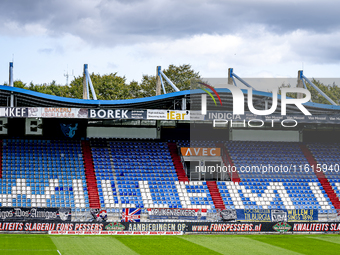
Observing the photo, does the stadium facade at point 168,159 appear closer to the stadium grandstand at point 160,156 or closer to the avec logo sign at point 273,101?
the stadium grandstand at point 160,156

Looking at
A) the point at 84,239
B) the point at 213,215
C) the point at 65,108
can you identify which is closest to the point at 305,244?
the point at 213,215

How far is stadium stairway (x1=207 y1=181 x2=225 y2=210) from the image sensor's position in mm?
34688

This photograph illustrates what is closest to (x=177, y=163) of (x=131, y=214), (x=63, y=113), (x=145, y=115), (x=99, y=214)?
(x=145, y=115)

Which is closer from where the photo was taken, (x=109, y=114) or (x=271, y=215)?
(x=271, y=215)

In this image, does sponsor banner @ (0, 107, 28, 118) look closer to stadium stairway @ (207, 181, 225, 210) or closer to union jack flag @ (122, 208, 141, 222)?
union jack flag @ (122, 208, 141, 222)

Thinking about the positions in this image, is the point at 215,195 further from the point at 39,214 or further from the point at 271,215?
the point at 39,214

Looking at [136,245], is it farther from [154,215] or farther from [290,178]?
[290,178]

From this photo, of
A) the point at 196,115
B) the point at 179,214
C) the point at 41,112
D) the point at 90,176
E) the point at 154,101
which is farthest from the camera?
the point at 196,115

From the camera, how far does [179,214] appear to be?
3194 cm

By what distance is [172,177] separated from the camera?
36.9m

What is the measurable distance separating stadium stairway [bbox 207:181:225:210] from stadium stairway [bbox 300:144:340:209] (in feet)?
28.0

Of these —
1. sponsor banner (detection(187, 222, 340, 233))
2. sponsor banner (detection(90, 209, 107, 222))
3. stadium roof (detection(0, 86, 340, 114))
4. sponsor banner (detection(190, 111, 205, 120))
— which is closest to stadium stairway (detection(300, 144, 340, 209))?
stadium roof (detection(0, 86, 340, 114))

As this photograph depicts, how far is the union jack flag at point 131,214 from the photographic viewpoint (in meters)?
31.2

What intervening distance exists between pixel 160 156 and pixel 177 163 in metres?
1.49
